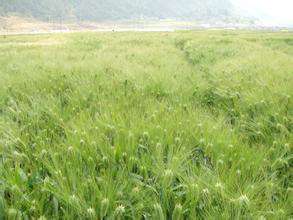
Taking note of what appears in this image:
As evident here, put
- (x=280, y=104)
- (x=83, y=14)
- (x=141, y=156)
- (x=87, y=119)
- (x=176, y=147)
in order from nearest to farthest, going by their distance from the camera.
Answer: (x=141, y=156) < (x=176, y=147) < (x=87, y=119) < (x=280, y=104) < (x=83, y=14)

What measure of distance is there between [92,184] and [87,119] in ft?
5.73

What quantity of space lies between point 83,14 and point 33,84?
574 feet

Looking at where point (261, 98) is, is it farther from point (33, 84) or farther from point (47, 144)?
point (33, 84)

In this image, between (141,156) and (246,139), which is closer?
(141,156)

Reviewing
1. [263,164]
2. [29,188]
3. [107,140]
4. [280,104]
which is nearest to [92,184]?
[29,188]

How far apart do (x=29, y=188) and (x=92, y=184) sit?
556 millimetres

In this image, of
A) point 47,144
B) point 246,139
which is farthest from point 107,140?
point 246,139

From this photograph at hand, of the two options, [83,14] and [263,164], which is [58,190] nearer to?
[263,164]

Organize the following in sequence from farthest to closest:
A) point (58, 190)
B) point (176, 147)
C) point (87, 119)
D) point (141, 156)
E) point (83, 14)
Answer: point (83, 14) → point (87, 119) → point (176, 147) → point (141, 156) → point (58, 190)

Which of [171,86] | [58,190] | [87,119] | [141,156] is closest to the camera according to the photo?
[58,190]

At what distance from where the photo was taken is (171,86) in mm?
6418

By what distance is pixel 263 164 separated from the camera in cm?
328

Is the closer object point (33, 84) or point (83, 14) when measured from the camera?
point (33, 84)

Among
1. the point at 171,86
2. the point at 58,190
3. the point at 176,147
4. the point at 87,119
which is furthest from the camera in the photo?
the point at 171,86
